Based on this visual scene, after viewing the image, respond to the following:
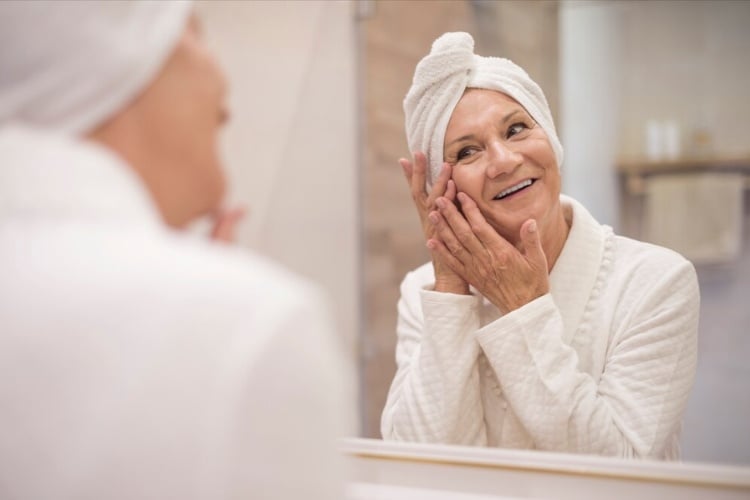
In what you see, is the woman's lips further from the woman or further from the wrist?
the woman

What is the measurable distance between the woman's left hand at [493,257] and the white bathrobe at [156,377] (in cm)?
51

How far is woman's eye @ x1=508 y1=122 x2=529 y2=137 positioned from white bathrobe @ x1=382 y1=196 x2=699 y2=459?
0.13 meters

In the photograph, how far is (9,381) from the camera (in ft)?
2.02

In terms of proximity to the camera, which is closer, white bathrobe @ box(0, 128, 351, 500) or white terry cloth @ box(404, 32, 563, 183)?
white bathrobe @ box(0, 128, 351, 500)

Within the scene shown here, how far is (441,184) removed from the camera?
1.11 meters

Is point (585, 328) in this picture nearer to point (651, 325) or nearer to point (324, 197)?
point (651, 325)

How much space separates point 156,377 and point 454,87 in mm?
666

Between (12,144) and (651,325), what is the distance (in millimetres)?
812

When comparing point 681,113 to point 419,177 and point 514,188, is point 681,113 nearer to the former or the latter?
point 514,188

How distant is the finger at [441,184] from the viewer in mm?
1106

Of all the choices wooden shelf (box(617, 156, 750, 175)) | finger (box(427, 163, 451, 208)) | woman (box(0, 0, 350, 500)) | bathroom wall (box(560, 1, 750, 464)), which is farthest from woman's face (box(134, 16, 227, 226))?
wooden shelf (box(617, 156, 750, 175))

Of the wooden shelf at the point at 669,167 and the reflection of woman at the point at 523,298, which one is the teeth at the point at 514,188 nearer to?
the reflection of woman at the point at 523,298

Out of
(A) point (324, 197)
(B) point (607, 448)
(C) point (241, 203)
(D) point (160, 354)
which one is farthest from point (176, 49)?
(B) point (607, 448)

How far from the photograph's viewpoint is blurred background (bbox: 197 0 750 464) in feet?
3.65
